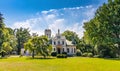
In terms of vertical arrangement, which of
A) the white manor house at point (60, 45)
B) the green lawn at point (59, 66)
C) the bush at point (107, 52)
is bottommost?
the green lawn at point (59, 66)

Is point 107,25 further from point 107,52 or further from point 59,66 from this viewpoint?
point 59,66

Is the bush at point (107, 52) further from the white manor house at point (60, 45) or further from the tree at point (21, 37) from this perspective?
the tree at point (21, 37)

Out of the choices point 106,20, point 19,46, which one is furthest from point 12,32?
point 106,20

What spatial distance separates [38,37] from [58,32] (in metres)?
17.9

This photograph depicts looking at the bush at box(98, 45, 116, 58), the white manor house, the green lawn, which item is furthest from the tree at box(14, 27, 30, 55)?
the green lawn

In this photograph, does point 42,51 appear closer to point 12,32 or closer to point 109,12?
point 109,12

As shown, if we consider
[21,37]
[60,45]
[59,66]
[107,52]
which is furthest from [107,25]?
[21,37]

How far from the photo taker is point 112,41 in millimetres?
46094

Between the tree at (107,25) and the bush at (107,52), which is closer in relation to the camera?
the tree at (107,25)

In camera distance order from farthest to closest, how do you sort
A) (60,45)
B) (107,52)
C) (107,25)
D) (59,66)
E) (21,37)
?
(21,37), (60,45), (107,52), (107,25), (59,66)

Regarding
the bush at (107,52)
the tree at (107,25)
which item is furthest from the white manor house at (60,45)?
the tree at (107,25)

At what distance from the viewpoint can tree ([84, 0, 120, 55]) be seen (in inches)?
1812

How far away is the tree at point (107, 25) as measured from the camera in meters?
46.0

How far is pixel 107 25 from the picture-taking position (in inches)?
1843
